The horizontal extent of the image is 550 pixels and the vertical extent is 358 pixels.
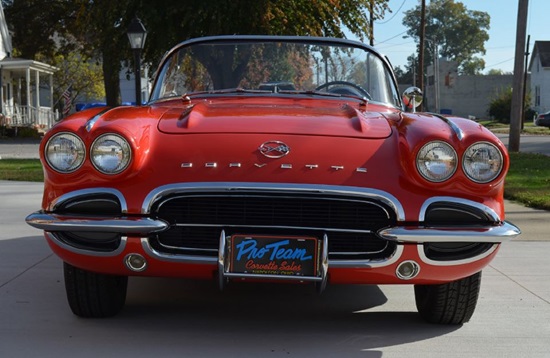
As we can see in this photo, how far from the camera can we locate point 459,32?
400 ft

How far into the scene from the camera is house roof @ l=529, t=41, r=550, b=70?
2667 inches

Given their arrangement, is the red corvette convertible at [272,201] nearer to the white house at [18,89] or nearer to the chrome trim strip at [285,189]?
the chrome trim strip at [285,189]

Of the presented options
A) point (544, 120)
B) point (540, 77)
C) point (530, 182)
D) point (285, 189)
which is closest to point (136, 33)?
point (530, 182)

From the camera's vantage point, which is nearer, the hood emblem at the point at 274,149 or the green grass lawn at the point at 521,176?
the hood emblem at the point at 274,149

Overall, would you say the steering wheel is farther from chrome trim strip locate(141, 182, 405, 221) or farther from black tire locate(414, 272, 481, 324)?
chrome trim strip locate(141, 182, 405, 221)

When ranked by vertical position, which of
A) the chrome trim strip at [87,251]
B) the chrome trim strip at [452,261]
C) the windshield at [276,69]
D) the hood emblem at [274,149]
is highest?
the windshield at [276,69]

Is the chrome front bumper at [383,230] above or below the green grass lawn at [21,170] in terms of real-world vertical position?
above

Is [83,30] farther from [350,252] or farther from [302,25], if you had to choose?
[350,252]

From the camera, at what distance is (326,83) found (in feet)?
19.1

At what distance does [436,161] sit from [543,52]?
225ft

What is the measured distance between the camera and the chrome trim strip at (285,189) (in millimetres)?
3842

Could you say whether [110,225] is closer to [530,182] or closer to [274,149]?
[274,149]

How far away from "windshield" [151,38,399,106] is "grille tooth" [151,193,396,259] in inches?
68.2

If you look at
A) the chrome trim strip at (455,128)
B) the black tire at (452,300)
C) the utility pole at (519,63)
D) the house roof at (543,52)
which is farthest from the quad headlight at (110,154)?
the house roof at (543,52)
